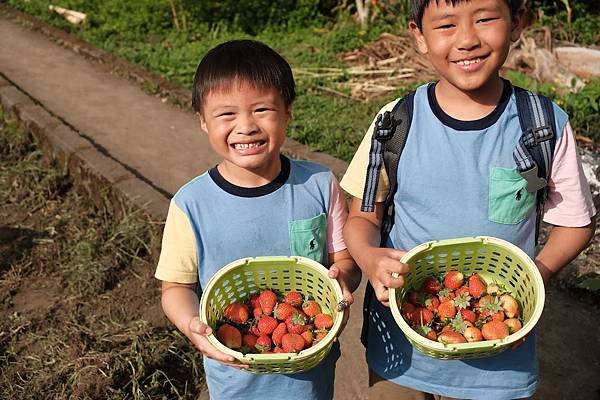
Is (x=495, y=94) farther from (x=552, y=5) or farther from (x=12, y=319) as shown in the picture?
(x=552, y=5)

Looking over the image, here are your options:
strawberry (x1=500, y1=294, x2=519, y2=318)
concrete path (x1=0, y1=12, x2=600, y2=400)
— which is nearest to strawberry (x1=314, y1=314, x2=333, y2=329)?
strawberry (x1=500, y1=294, x2=519, y2=318)

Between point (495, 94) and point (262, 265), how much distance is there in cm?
72

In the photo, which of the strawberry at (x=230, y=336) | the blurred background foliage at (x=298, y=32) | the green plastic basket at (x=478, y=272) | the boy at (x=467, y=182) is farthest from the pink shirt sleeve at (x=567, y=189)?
the blurred background foliage at (x=298, y=32)

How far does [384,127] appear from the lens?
173cm

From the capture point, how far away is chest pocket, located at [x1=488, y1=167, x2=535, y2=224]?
169cm

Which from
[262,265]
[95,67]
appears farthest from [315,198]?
[95,67]

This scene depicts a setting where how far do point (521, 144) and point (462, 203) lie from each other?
20 centimetres

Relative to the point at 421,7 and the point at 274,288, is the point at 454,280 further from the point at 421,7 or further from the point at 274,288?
the point at 421,7

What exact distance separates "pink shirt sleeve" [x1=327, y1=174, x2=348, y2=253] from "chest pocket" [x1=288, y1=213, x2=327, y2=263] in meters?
0.03

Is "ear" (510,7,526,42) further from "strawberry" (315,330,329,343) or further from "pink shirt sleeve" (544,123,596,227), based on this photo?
"strawberry" (315,330,329,343)

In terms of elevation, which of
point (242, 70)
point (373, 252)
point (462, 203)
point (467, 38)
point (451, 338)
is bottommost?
point (451, 338)

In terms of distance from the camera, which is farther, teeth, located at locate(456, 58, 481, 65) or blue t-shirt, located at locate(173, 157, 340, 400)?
blue t-shirt, located at locate(173, 157, 340, 400)

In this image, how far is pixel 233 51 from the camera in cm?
181

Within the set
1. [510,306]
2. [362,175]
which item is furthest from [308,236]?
[510,306]
